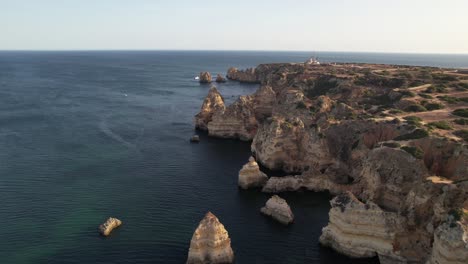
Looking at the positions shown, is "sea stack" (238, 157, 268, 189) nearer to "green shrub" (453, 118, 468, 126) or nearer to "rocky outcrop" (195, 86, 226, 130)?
"green shrub" (453, 118, 468, 126)

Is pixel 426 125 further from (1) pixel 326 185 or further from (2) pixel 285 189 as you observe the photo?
(2) pixel 285 189

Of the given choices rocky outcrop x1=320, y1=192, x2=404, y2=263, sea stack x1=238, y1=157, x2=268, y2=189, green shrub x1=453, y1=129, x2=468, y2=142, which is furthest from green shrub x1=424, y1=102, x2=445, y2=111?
rocky outcrop x1=320, y1=192, x2=404, y2=263

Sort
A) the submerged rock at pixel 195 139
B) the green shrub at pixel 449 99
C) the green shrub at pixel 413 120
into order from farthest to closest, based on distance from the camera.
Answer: the submerged rock at pixel 195 139 → the green shrub at pixel 449 99 → the green shrub at pixel 413 120

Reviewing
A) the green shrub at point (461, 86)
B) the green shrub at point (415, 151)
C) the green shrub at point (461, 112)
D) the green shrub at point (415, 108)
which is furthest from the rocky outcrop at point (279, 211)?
the green shrub at point (461, 86)

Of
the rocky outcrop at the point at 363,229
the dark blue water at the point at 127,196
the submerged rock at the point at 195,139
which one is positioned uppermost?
the rocky outcrop at the point at 363,229

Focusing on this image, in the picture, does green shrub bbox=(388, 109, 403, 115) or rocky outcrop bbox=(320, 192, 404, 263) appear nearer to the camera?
rocky outcrop bbox=(320, 192, 404, 263)

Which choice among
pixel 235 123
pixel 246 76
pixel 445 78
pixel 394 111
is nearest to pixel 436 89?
pixel 445 78

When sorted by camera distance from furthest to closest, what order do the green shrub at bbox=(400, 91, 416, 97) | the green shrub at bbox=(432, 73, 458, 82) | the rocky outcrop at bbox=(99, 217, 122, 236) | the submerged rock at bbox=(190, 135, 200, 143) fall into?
the green shrub at bbox=(432, 73, 458, 82), the submerged rock at bbox=(190, 135, 200, 143), the green shrub at bbox=(400, 91, 416, 97), the rocky outcrop at bbox=(99, 217, 122, 236)

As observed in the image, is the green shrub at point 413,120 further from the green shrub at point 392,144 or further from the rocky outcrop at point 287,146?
the rocky outcrop at point 287,146

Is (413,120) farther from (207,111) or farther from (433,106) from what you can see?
(207,111)
